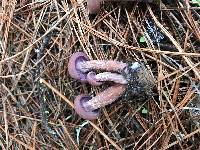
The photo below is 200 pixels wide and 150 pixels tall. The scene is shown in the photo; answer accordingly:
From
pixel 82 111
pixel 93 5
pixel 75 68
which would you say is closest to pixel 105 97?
pixel 82 111

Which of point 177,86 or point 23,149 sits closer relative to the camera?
point 177,86

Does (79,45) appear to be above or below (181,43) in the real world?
above

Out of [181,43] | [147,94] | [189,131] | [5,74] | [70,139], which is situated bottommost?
[189,131]

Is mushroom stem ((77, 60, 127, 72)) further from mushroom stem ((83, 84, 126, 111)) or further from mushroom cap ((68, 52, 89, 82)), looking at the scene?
mushroom stem ((83, 84, 126, 111))

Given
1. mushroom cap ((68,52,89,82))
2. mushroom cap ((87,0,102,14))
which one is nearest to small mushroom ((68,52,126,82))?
mushroom cap ((68,52,89,82))

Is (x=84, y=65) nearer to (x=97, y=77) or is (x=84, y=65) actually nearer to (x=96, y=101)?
(x=97, y=77)

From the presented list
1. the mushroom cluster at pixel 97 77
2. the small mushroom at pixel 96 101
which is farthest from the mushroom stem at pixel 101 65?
the small mushroom at pixel 96 101

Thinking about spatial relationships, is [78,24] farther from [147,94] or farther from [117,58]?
[147,94]

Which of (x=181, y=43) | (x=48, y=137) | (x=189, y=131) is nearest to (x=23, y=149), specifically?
(x=48, y=137)

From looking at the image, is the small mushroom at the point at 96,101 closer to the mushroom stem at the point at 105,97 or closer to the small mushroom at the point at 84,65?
the mushroom stem at the point at 105,97
